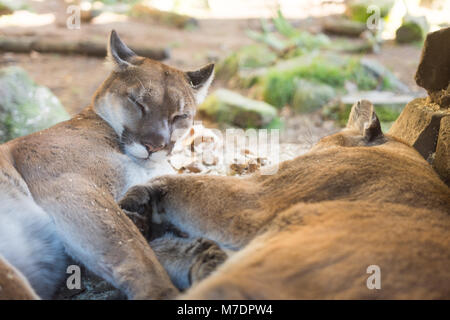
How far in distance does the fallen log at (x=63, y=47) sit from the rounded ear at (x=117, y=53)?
689 cm

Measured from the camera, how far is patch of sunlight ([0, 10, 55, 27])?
12828 mm

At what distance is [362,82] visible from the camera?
28.2ft

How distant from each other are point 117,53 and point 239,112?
384 centimetres

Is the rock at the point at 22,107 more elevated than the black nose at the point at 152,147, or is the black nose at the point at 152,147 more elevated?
the black nose at the point at 152,147

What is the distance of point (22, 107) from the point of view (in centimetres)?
557

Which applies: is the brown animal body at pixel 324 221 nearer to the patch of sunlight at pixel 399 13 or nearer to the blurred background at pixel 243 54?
the blurred background at pixel 243 54

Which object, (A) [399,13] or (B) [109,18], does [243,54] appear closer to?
(A) [399,13]

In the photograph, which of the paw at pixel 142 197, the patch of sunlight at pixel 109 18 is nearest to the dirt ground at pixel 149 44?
the patch of sunlight at pixel 109 18

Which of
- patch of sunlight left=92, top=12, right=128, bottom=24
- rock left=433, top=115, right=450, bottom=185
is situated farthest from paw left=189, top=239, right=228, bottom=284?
patch of sunlight left=92, top=12, right=128, bottom=24

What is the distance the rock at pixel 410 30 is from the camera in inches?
454

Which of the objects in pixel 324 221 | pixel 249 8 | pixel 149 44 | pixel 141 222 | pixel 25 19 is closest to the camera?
pixel 324 221

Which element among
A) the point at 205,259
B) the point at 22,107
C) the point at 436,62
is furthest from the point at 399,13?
the point at 205,259

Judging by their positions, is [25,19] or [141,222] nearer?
[141,222]
